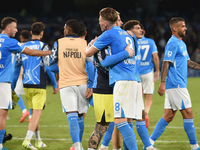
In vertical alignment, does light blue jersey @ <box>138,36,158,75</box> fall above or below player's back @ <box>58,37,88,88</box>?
above

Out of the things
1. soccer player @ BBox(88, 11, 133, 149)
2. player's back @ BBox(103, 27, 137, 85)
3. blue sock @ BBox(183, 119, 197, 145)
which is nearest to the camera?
player's back @ BBox(103, 27, 137, 85)

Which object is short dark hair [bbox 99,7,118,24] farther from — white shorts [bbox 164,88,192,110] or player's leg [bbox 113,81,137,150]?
white shorts [bbox 164,88,192,110]

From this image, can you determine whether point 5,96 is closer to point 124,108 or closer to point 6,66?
point 6,66

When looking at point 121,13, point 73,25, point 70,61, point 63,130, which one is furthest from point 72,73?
point 121,13

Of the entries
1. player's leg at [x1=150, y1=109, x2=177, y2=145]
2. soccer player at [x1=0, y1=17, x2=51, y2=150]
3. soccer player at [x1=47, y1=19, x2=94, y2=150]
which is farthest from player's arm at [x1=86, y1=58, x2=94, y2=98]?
player's leg at [x1=150, y1=109, x2=177, y2=145]

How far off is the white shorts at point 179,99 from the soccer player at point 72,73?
139 centimetres

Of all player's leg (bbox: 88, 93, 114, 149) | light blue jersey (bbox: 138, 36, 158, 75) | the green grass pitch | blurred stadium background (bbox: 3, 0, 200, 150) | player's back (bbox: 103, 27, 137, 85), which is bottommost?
the green grass pitch

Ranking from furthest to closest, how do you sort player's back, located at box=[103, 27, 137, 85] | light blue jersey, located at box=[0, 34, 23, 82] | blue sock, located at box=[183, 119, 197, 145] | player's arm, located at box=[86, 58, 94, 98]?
light blue jersey, located at box=[0, 34, 23, 82]
blue sock, located at box=[183, 119, 197, 145]
player's arm, located at box=[86, 58, 94, 98]
player's back, located at box=[103, 27, 137, 85]

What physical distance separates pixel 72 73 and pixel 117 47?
1152mm

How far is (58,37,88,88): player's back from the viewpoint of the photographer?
512 centimetres

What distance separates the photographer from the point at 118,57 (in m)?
4.18

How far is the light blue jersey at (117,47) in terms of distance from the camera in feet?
13.9

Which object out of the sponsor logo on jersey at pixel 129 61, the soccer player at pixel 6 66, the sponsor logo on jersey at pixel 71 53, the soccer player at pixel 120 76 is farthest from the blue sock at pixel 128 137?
the soccer player at pixel 6 66

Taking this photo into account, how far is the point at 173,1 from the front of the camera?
32469 mm
